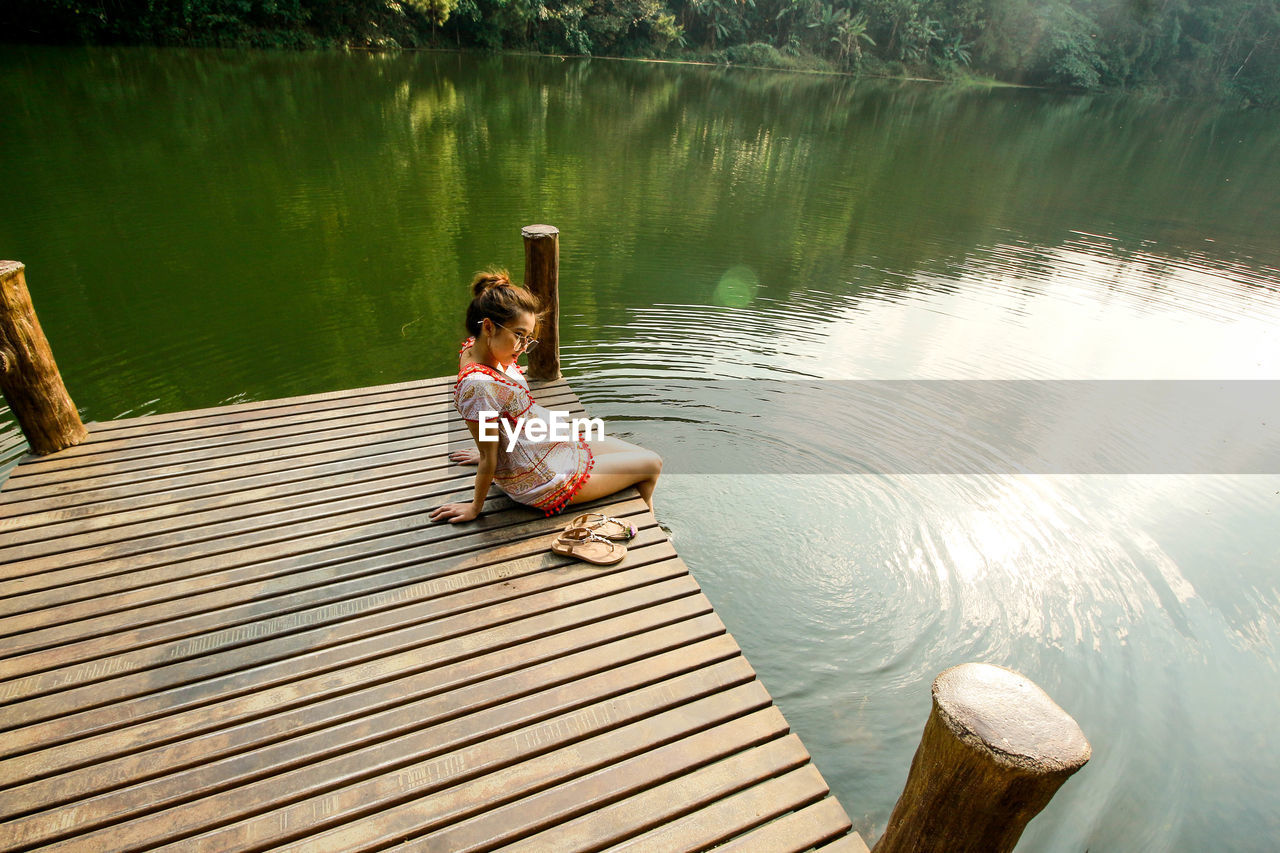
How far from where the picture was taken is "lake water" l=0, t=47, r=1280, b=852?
3.62 meters

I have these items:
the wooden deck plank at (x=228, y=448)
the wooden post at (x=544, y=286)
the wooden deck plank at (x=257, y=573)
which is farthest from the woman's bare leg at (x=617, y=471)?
the wooden post at (x=544, y=286)

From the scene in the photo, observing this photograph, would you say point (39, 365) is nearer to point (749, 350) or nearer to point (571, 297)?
point (571, 297)

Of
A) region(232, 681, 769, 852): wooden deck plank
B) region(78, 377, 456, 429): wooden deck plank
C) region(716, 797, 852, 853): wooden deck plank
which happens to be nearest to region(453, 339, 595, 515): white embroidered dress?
region(232, 681, 769, 852): wooden deck plank

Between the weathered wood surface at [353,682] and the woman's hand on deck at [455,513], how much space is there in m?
0.06

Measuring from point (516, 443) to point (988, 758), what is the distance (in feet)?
7.80

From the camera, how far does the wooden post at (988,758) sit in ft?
4.20

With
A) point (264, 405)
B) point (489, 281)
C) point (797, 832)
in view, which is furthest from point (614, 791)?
point (264, 405)

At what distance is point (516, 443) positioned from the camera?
318 cm

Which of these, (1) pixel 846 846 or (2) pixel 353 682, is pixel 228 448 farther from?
(1) pixel 846 846

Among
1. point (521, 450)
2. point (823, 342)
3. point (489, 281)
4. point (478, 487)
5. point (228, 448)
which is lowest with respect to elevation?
point (823, 342)

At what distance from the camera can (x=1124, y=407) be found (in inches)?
260

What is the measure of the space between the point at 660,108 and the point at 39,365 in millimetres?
22544

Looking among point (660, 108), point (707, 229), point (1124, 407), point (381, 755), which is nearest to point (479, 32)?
point (660, 108)

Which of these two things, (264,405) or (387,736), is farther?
(264,405)
